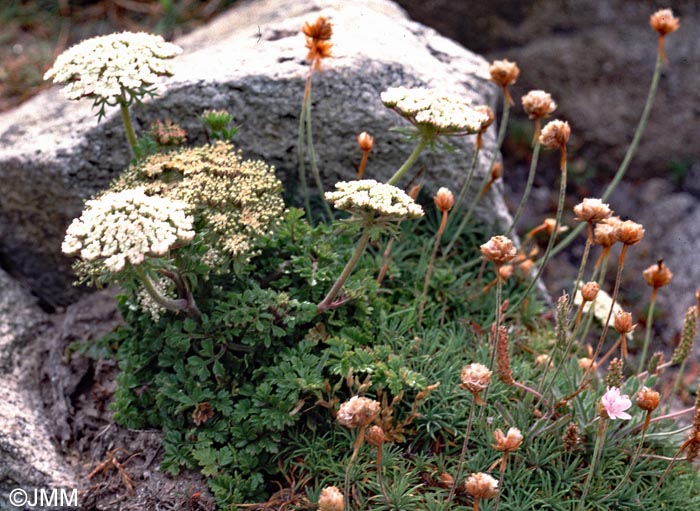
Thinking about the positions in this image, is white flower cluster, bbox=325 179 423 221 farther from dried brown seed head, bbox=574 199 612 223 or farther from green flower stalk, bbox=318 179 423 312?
dried brown seed head, bbox=574 199 612 223

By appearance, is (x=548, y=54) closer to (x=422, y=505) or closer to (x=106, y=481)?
(x=422, y=505)

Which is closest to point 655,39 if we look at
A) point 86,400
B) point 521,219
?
point 521,219

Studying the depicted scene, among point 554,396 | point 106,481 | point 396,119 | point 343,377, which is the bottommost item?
point 106,481

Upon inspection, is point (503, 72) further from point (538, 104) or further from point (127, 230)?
point (127, 230)

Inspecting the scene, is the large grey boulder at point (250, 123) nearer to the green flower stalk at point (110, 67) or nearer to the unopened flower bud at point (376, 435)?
the green flower stalk at point (110, 67)

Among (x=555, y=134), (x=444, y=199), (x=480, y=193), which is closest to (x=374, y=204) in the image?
(x=444, y=199)
